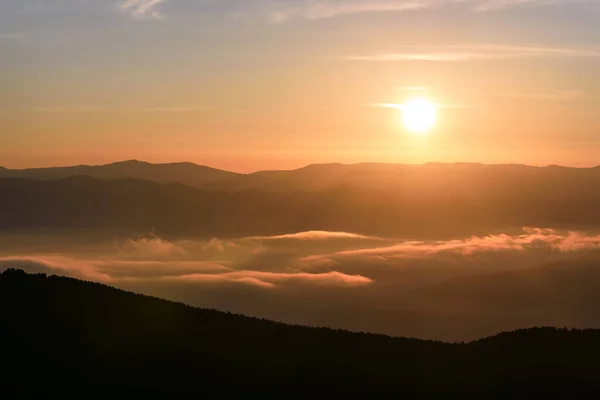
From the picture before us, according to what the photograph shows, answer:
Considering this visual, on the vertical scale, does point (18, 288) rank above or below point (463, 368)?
above

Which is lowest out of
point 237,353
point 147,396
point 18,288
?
point 147,396

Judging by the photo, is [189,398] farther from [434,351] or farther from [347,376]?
[434,351]

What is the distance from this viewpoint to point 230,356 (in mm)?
34688

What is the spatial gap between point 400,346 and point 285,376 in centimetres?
769

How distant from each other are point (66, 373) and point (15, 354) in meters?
2.89

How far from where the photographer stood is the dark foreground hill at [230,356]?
3186 centimetres

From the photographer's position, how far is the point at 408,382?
33750 millimetres

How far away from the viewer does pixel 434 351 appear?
37594 mm

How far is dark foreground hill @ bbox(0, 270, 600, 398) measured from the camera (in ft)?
105

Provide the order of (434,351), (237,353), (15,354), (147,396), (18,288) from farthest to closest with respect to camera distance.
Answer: (18,288), (434,351), (237,353), (15,354), (147,396)

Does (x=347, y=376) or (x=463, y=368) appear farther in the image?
(x=463, y=368)

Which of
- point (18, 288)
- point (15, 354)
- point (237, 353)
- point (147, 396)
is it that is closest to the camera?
point (147, 396)

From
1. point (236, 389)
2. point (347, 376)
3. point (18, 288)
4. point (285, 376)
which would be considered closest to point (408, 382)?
point (347, 376)

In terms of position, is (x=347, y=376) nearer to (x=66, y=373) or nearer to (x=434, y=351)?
(x=434, y=351)
